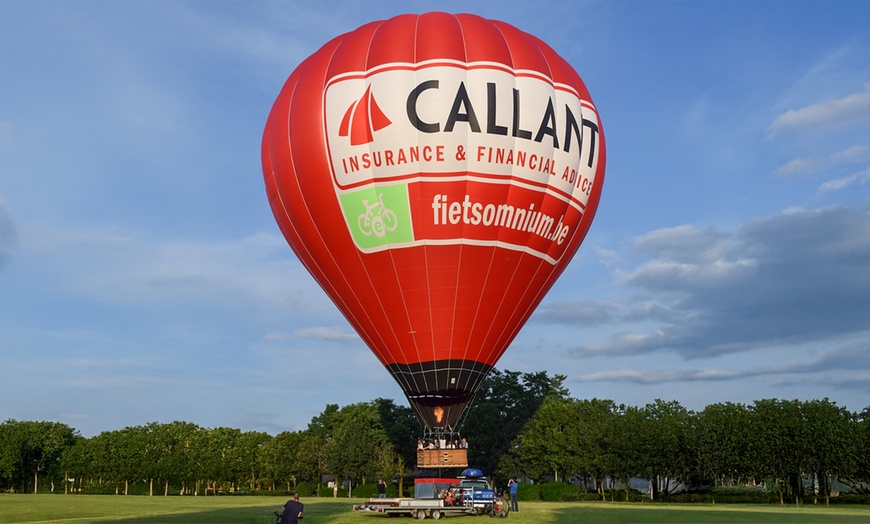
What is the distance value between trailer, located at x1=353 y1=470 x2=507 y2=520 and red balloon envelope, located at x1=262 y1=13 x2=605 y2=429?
310 centimetres

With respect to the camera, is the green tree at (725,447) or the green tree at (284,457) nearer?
the green tree at (725,447)

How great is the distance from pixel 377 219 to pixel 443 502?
12221mm

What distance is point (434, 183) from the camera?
34031 mm

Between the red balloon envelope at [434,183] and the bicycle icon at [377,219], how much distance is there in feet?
0.18

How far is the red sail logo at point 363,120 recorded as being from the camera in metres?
34.2

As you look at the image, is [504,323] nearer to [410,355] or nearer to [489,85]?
[410,355]

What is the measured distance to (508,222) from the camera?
3531 centimetres

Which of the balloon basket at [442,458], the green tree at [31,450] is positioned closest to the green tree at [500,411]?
the balloon basket at [442,458]

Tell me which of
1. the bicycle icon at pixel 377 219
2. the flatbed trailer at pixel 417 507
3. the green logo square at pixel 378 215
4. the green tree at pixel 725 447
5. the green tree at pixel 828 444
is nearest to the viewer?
the flatbed trailer at pixel 417 507

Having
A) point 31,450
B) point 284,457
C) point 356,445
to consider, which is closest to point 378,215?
point 356,445

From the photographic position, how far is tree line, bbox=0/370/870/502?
200ft

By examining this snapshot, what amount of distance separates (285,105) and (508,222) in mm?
12303

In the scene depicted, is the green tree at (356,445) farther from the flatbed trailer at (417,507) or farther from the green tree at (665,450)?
the flatbed trailer at (417,507)

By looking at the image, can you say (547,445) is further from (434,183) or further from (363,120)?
(363,120)
